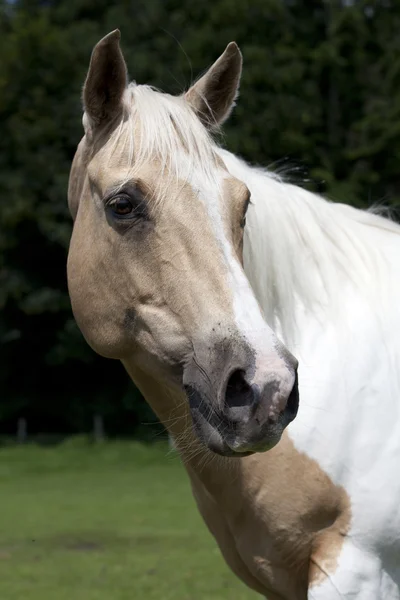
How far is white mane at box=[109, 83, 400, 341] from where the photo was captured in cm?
384

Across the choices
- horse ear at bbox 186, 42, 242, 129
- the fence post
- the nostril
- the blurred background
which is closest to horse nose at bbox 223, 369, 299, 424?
the nostril

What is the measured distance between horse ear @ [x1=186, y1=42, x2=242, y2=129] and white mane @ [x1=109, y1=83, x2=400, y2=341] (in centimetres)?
11

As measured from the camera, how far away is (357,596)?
3668mm

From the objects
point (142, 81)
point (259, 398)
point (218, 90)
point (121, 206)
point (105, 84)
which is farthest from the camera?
point (142, 81)

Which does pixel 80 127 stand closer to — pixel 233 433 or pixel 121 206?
pixel 121 206

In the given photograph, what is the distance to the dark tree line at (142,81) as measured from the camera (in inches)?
1129

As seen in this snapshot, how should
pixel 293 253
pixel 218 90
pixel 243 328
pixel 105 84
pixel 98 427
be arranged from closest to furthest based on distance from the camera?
pixel 243 328 → pixel 105 84 → pixel 218 90 → pixel 293 253 → pixel 98 427

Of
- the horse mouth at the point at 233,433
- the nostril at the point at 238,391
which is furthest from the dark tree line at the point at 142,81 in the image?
the nostril at the point at 238,391

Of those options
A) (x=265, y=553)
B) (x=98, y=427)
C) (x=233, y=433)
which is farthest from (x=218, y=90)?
Result: (x=98, y=427)

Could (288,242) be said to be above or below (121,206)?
below

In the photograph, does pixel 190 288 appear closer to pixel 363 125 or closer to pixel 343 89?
pixel 363 125

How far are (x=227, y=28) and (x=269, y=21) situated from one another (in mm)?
1598

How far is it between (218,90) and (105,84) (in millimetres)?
565

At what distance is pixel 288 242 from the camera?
4.22 metres
